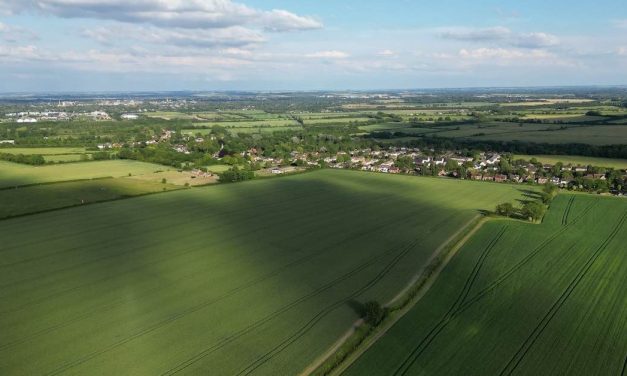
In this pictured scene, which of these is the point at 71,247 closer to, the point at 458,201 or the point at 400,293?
the point at 400,293

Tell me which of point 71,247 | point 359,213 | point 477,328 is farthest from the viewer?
point 359,213

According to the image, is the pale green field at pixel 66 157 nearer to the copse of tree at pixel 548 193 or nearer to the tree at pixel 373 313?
the tree at pixel 373 313

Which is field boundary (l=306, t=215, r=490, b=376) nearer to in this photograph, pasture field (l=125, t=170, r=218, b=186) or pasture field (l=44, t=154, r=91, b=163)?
pasture field (l=125, t=170, r=218, b=186)

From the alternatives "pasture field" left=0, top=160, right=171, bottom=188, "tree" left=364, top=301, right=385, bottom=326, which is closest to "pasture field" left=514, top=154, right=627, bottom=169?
"pasture field" left=0, top=160, right=171, bottom=188

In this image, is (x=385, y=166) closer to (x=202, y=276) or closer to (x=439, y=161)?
(x=439, y=161)

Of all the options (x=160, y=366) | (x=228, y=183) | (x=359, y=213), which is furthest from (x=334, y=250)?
(x=228, y=183)
